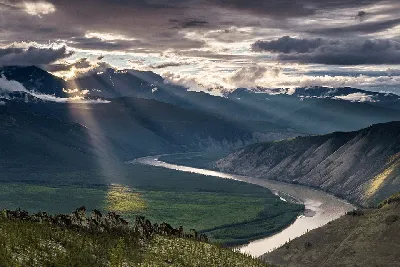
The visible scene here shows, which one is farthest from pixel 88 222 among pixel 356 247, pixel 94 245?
pixel 356 247

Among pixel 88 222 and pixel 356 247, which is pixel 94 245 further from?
pixel 356 247

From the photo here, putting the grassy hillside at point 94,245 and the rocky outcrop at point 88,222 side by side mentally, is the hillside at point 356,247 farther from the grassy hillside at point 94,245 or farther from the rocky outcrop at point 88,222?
the rocky outcrop at point 88,222

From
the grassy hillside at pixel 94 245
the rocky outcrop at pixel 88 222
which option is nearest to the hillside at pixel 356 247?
the grassy hillside at pixel 94 245

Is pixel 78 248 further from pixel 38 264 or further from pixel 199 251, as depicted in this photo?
pixel 199 251

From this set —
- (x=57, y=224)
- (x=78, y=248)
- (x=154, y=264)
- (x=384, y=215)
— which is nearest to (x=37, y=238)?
(x=78, y=248)

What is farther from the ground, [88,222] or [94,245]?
[88,222]
